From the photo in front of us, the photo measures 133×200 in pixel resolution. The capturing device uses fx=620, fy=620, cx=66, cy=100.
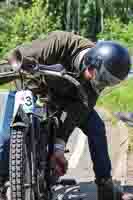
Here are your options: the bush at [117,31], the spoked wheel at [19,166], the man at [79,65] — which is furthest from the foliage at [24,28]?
the spoked wheel at [19,166]

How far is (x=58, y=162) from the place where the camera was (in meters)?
4.93

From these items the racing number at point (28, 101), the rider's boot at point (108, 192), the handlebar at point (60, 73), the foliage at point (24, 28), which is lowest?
the rider's boot at point (108, 192)

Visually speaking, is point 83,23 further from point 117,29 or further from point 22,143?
point 22,143

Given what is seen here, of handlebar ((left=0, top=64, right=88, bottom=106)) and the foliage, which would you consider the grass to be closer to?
handlebar ((left=0, top=64, right=88, bottom=106))

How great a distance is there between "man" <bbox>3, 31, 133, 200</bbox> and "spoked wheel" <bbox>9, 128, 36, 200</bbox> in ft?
1.56

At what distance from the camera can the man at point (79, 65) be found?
462 centimetres

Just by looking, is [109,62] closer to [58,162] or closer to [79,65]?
[79,65]

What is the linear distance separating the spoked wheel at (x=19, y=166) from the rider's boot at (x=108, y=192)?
1.19 m

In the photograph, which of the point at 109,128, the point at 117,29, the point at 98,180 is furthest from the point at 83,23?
the point at 98,180

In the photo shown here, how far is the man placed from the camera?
4617 millimetres

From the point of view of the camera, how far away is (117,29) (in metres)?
35.6

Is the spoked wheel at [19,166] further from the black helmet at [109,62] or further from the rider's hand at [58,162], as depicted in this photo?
the black helmet at [109,62]

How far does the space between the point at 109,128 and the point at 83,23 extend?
31002 millimetres

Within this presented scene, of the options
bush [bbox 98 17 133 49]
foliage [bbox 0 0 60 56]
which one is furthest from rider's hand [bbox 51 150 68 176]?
bush [bbox 98 17 133 49]
